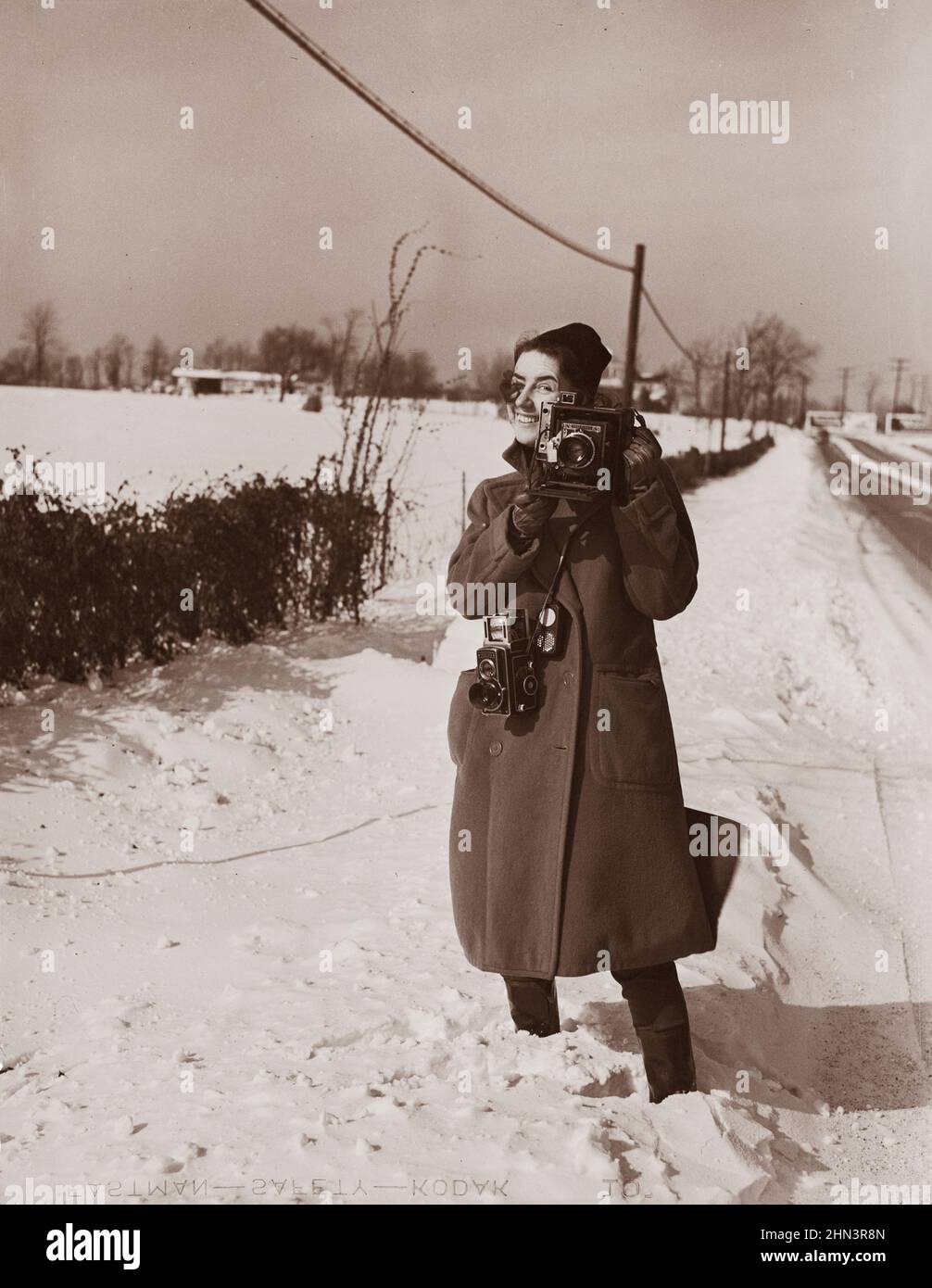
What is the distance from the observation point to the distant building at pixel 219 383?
82.8 feet

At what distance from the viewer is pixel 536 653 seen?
3.24 metres

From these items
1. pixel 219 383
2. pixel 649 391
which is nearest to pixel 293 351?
pixel 649 391

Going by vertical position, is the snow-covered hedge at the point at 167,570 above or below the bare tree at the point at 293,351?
below

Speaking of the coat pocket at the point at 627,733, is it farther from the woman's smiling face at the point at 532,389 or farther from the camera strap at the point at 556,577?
the woman's smiling face at the point at 532,389

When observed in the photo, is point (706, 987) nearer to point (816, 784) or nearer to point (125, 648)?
point (816, 784)

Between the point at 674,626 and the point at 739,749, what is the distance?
3.60 metres

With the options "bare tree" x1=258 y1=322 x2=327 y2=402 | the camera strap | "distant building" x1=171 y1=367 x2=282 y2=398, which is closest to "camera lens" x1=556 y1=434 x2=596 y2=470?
the camera strap

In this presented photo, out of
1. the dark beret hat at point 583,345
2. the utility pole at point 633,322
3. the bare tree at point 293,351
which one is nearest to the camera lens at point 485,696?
the dark beret hat at point 583,345

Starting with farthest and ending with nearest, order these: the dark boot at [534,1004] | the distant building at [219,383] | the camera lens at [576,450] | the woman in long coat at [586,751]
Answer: the distant building at [219,383] → the dark boot at [534,1004] → the woman in long coat at [586,751] → the camera lens at [576,450]

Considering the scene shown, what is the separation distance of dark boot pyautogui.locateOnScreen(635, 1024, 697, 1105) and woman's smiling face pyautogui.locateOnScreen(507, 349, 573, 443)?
58.8 inches

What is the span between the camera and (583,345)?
3215 mm

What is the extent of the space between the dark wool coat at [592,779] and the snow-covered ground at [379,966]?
0.46 m

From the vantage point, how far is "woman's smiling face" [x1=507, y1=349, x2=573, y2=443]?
3.20 meters

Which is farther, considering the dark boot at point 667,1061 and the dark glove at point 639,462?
the dark boot at point 667,1061
